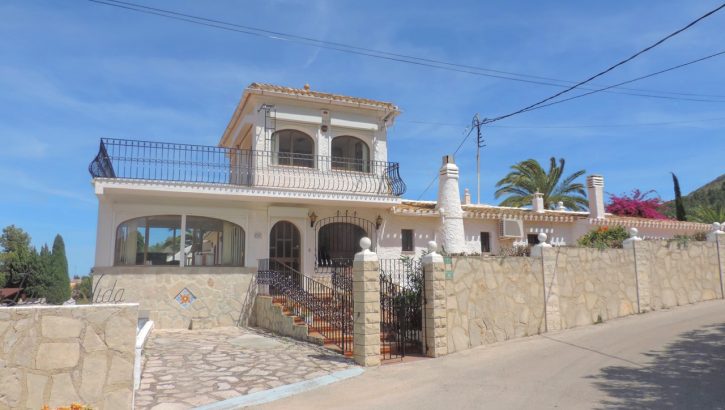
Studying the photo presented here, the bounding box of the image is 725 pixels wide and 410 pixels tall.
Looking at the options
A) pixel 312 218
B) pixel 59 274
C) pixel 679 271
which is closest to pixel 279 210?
pixel 312 218

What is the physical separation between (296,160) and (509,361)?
921 cm

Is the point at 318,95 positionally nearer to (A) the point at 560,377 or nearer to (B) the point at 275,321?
(B) the point at 275,321

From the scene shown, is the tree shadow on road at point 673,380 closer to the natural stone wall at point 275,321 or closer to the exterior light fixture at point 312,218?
the natural stone wall at point 275,321

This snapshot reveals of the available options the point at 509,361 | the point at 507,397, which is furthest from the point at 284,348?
the point at 507,397

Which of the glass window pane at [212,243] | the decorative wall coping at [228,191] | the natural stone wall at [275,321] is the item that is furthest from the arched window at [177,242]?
the natural stone wall at [275,321]

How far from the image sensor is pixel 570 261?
40.2 ft

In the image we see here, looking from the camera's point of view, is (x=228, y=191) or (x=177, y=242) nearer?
(x=228, y=191)

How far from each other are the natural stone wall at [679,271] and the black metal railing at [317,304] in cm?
864

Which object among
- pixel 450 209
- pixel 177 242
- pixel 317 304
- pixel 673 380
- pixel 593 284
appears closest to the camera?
pixel 673 380

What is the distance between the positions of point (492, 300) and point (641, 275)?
19.0 ft

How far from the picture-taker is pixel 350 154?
53.7 ft

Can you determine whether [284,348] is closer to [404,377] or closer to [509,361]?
[404,377]

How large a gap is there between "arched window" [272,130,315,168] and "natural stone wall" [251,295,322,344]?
4.26 meters

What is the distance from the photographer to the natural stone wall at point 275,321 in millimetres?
11055
